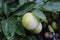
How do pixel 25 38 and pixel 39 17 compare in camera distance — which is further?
pixel 25 38

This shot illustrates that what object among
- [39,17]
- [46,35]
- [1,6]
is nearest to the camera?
[39,17]

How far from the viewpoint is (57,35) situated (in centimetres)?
100

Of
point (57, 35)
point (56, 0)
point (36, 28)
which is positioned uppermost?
point (56, 0)

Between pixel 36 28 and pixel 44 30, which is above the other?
pixel 36 28

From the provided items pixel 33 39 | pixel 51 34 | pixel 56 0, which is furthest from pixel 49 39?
pixel 56 0

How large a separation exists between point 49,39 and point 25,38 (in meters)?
0.21

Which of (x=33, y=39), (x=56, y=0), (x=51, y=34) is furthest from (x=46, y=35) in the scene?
(x=56, y=0)

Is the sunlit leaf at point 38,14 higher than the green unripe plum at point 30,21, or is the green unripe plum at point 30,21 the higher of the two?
the sunlit leaf at point 38,14

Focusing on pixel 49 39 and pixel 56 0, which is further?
pixel 49 39

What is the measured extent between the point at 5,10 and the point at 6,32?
127 mm

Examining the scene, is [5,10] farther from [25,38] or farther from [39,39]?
[39,39]

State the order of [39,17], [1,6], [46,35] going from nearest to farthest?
1. [39,17]
2. [1,6]
3. [46,35]

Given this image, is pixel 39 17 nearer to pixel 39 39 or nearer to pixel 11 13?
pixel 11 13

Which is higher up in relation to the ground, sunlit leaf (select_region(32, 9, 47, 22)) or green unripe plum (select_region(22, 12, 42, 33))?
sunlit leaf (select_region(32, 9, 47, 22))
